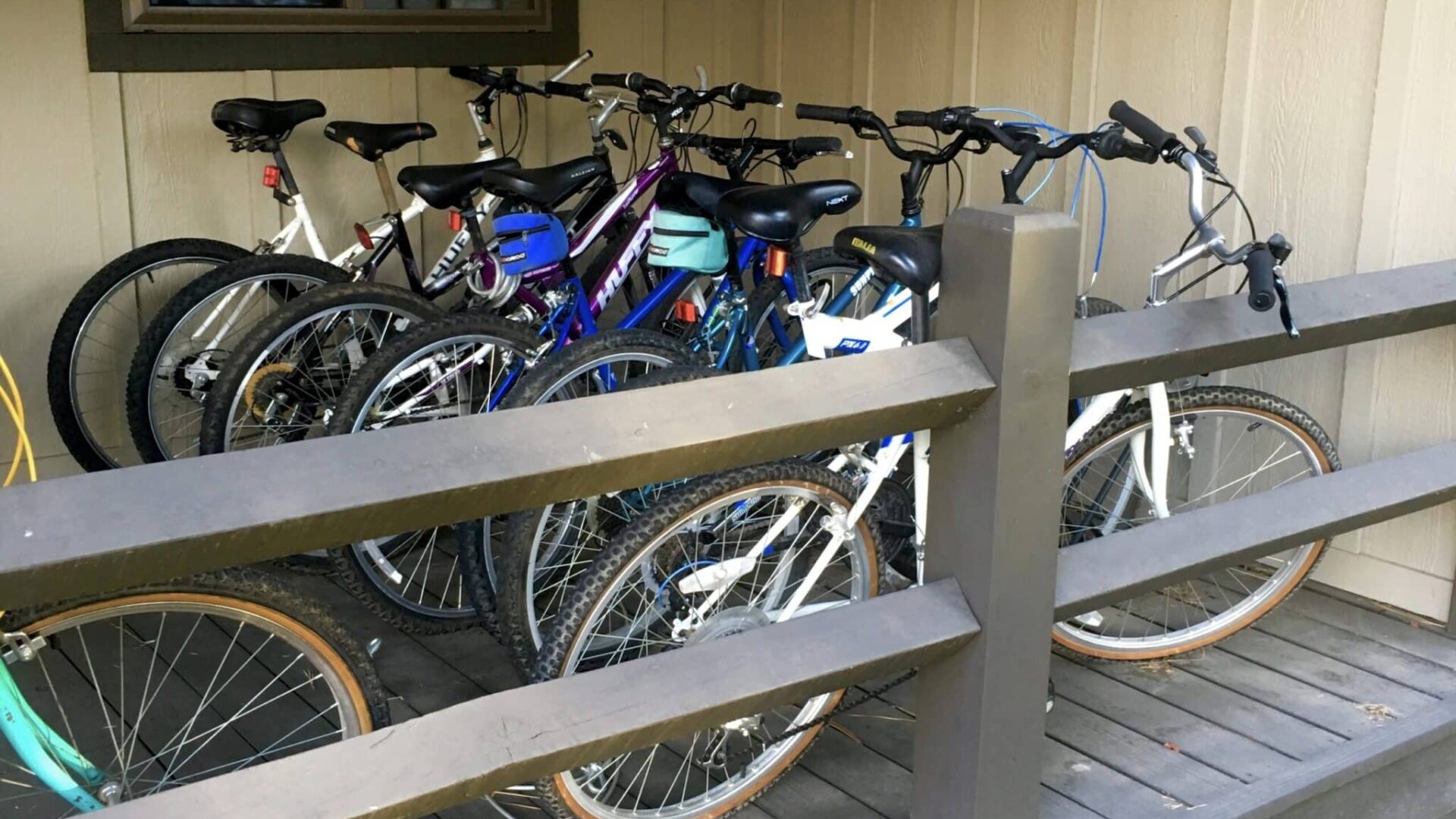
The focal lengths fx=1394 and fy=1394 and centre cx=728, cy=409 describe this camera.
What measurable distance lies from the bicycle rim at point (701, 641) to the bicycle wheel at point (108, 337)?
149 centimetres

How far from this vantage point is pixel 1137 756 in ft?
8.00

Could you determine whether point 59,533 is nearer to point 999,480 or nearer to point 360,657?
point 360,657

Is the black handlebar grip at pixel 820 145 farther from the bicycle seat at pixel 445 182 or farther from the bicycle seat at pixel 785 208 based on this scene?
the bicycle seat at pixel 445 182

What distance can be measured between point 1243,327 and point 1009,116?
5.02ft

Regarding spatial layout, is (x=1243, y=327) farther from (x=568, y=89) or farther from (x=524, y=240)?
(x=568, y=89)

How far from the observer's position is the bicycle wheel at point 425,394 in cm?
271

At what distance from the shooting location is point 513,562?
2.41 meters

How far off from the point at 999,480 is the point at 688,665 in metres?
0.48

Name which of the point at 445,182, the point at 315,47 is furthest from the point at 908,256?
the point at 315,47

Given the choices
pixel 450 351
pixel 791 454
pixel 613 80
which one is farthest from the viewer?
pixel 613 80

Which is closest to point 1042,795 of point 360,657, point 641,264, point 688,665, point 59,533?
point 688,665

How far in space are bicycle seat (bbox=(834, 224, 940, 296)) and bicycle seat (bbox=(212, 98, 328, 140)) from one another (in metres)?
1.65

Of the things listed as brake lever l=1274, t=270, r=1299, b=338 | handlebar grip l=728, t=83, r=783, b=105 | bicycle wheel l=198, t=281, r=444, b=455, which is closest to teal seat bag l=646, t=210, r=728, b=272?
handlebar grip l=728, t=83, r=783, b=105

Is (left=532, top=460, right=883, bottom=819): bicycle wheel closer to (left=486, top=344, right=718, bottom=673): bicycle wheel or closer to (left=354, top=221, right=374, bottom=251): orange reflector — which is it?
(left=486, top=344, right=718, bottom=673): bicycle wheel
